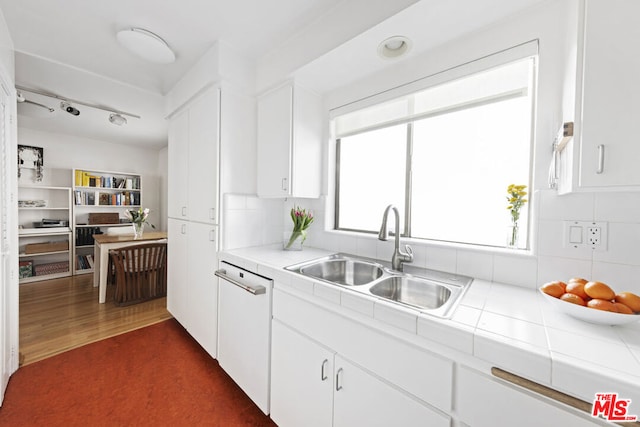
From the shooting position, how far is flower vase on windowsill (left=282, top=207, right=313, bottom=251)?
1.87 m

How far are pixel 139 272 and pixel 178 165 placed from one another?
1.58 m

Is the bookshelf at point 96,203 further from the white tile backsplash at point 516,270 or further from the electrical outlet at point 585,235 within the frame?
the electrical outlet at point 585,235

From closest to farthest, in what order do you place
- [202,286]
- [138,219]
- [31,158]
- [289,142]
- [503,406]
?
1. [503,406]
2. [289,142]
3. [202,286]
4. [138,219]
5. [31,158]

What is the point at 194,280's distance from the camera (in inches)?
82.3

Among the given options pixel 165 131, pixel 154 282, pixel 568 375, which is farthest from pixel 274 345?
pixel 165 131

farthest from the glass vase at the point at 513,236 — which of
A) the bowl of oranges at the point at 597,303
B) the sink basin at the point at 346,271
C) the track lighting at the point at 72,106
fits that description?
the track lighting at the point at 72,106

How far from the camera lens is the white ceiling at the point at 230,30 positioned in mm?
1202

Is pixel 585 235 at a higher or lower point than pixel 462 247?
higher

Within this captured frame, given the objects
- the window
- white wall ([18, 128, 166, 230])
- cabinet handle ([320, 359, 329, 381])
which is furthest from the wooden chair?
cabinet handle ([320, 359, 329, 381])

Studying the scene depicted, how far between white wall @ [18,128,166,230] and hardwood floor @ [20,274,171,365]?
1.89m

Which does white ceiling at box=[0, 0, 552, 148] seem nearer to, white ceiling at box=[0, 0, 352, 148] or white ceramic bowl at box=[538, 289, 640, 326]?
white ceiling at box=[0, 0, 352, 148]

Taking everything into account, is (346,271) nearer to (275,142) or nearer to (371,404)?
(371,404)

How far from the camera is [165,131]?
391 centimetres

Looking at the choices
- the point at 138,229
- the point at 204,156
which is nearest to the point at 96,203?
the point at 138,229
